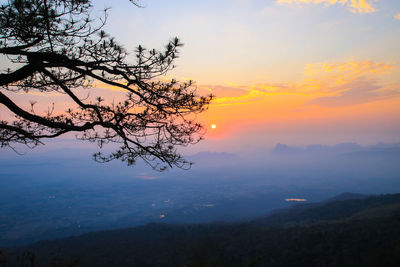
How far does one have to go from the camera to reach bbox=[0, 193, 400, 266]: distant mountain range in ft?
79.5

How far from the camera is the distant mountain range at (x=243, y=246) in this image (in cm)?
2422

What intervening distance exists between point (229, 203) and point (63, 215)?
284 feet

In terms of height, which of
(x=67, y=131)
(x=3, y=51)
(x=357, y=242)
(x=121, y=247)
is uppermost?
(x=3, y=51)

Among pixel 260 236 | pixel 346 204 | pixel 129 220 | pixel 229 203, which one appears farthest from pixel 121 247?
pixel 229 203

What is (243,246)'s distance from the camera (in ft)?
110

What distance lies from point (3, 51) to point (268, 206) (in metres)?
139

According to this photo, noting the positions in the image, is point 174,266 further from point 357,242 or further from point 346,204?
point 346,204

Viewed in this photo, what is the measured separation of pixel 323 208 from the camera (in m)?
59.9

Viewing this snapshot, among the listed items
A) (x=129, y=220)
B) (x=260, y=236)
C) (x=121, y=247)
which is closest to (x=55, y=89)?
(x=260, y=236)

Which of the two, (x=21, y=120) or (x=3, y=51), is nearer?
(x=3, y=51)

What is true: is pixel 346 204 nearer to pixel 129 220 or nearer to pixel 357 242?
pixel 357 242

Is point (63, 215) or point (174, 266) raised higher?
point (174, 266)

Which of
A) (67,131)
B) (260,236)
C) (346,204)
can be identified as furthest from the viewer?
(346,204)

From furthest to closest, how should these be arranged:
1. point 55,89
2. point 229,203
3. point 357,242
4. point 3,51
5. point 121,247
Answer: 1. point 229,203
2. point 121,247
3. point 357,242
4. point 55,89
5. point 3,51
